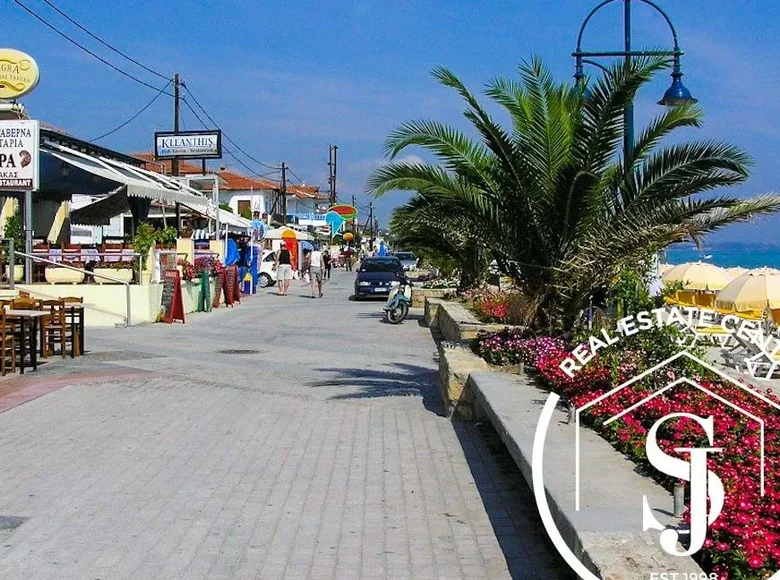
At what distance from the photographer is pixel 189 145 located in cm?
3875

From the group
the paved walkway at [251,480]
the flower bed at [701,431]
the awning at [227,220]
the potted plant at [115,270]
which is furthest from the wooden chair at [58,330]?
the awning at [227,220]

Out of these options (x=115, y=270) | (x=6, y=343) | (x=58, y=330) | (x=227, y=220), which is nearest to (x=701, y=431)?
(x=6, y=343)

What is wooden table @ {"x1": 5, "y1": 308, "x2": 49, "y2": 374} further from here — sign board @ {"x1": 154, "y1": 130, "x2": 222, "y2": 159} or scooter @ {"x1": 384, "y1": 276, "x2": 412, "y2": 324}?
sign board @ {"x1": 154, "y1": 130, "x2": 222, "y2": 159}

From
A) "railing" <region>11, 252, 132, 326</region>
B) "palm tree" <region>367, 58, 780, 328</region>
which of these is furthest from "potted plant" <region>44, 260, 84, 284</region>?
"palm tree" <region>367, 58, 780, 328</region>

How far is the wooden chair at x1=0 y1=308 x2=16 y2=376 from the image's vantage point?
1280 cm

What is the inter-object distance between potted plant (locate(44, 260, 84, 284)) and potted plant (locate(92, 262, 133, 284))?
1.14ft

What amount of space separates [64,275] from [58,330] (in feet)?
19.7

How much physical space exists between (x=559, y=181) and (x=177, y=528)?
222 inches

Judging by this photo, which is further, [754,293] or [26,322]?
[754,293]

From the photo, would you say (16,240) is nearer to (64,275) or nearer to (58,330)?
(64,275)

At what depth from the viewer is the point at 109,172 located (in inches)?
914

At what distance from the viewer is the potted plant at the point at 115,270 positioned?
21.0 meters

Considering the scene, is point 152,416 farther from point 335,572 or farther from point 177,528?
point 335,572

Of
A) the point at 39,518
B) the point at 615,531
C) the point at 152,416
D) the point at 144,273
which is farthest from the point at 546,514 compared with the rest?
the point at 144,273
